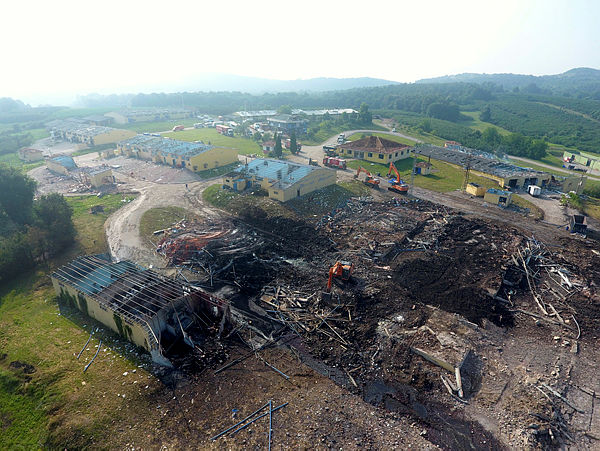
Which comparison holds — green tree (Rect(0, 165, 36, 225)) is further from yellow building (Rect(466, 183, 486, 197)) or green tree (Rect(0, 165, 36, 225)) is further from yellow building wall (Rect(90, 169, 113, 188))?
yellow building (Rect(466, 183, 486, 197))

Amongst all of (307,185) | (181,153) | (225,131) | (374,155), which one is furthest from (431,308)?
(225,131)

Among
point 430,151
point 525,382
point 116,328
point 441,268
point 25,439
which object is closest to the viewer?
point 25,439

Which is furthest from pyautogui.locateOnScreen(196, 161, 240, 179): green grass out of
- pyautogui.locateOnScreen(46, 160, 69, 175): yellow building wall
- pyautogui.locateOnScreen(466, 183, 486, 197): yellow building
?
pyautogui.locateOnScreen(466, 183, 486, 197): yellow building

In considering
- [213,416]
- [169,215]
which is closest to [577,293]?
[213,416]

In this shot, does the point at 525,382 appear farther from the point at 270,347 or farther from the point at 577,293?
the point at 270,347

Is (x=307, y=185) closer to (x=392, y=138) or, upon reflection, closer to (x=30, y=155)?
(x=392, y=138)

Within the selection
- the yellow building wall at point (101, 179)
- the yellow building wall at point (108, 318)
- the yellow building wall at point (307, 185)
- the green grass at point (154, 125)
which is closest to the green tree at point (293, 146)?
the yellow building wall at point (307, 185)
